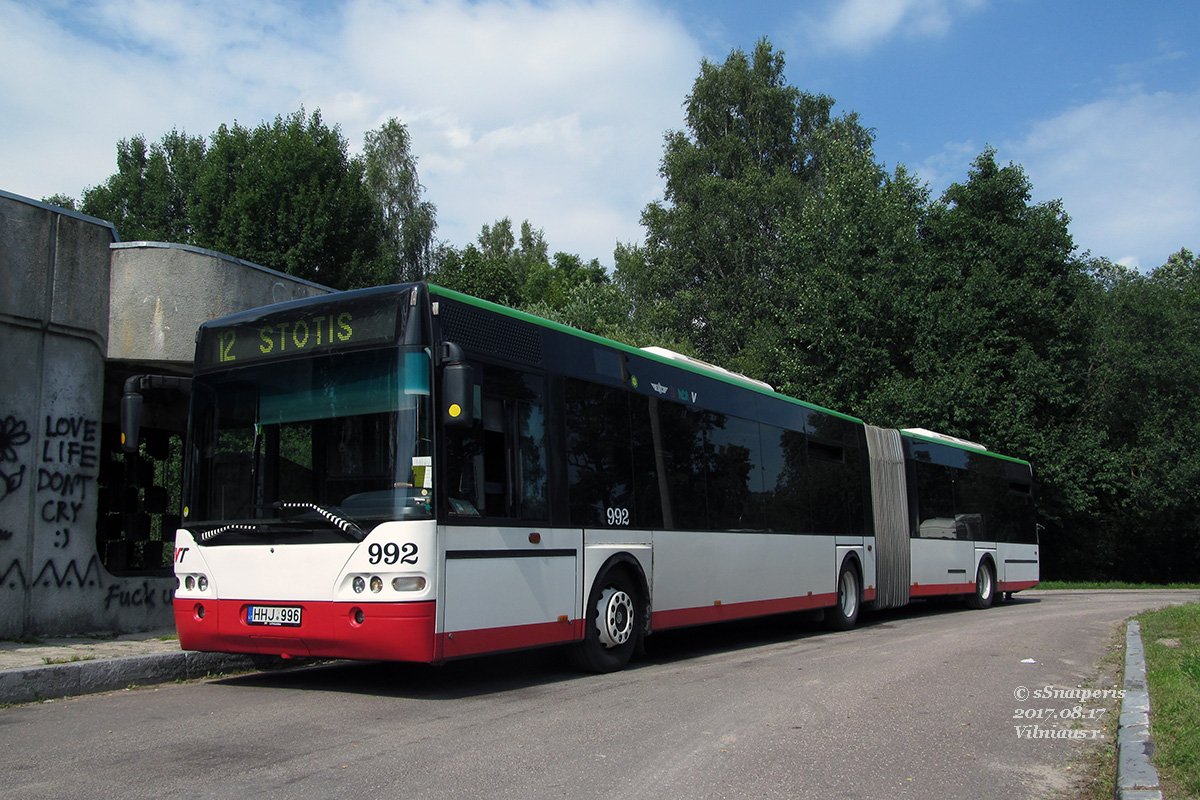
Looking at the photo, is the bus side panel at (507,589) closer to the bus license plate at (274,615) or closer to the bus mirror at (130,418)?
the bus license plate at (274,615)

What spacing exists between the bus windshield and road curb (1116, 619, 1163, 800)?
456cm

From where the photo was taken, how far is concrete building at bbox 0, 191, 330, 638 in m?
9.92

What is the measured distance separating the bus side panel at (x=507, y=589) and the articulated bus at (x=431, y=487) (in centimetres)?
2

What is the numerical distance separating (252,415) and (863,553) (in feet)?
35.1

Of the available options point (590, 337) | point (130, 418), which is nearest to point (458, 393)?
point (590, 337)

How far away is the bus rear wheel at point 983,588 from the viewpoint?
20.1m

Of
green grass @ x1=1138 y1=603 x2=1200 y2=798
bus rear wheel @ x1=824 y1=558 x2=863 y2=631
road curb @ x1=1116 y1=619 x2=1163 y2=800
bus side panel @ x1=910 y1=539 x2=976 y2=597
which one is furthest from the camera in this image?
bus side panel @ x1=910 y1=539 x2=976 y2=597

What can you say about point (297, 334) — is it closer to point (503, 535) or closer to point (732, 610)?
point (503, 535)

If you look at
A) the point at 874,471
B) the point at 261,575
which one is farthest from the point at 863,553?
the point at 261,575

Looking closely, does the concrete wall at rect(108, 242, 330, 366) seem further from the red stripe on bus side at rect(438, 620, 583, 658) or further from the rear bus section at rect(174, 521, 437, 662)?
the red stripe on bus side at rect(438, 620, 583, 658)

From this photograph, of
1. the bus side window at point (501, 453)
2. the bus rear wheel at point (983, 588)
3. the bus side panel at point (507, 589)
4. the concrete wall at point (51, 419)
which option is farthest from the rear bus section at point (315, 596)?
the bus rear wheel at point (983, 588)

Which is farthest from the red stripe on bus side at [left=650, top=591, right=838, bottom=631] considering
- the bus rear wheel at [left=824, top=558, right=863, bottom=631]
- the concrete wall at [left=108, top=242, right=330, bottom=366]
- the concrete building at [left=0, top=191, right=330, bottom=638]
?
the concrete wall at [left=108, top=242, right=330, bottom=366]

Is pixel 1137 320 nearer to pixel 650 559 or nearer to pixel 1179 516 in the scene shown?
pixel 1179 516

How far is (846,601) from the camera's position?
594 inches
